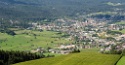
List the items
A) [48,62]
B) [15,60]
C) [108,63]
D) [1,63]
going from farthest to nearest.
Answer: [15,60], [1,63], [48,62], [108,63]

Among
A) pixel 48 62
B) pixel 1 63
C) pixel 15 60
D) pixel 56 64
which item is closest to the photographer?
pixel 56 64

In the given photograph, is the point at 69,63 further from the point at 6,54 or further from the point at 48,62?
the point at 6,54

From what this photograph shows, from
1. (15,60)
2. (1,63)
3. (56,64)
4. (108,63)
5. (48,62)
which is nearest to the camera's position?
(108,63)

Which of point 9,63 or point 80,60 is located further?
point 9,63

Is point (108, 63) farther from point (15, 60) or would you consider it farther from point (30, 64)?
point (15, 60)

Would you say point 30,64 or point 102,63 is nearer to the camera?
point 102,63

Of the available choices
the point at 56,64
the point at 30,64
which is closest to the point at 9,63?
the point at 30,64

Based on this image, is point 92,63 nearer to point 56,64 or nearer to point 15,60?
point 56,64

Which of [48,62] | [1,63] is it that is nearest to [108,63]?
[48,62]
